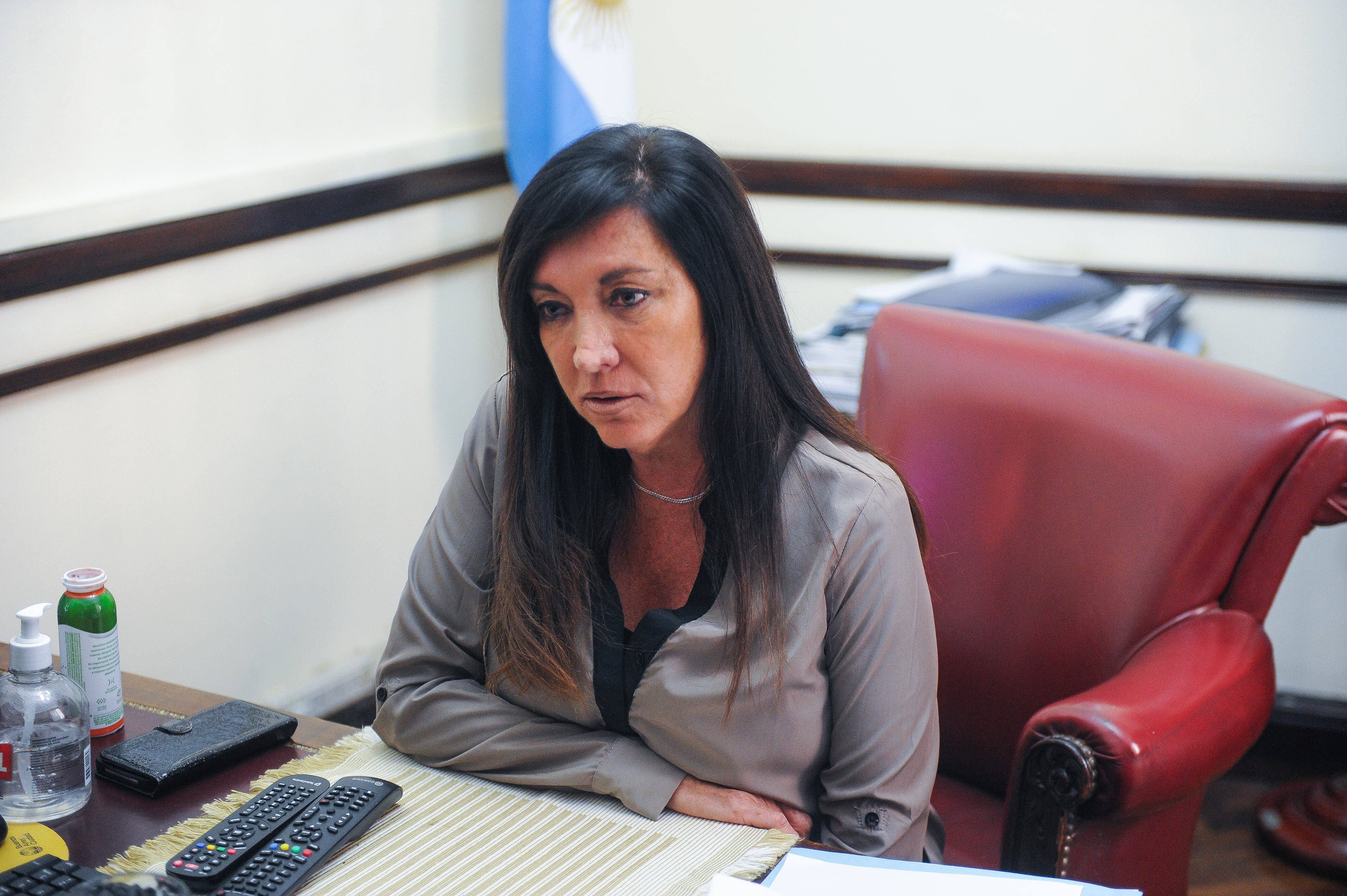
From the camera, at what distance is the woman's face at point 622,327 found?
113cm

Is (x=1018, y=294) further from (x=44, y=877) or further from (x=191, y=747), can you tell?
(x=44, y=877)

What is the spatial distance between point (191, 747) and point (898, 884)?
2.15 ft

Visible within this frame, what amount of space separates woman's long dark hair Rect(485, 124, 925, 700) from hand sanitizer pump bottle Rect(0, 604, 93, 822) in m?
0.40

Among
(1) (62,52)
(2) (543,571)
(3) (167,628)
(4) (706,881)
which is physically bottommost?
(3) (167,628)

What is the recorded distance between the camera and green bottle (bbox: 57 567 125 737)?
114cm

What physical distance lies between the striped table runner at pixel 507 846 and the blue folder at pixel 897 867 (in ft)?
0.07

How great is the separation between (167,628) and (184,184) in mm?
730

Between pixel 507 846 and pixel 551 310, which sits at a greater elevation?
pixel 551 310

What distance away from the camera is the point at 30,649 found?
103 centimetres

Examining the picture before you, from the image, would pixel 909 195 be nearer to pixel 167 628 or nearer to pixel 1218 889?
pixel 1218 889

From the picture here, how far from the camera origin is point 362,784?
1038mm

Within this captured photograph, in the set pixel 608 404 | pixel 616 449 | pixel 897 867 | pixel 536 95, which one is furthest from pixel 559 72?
pixel 897 867

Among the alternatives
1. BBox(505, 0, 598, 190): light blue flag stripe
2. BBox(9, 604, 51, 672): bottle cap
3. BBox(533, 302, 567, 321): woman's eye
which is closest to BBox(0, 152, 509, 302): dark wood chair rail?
BBox(505, 0, 598, 190): light blue flag stripe

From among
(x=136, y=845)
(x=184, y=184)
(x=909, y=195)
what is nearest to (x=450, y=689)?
(x=136, y=845)
